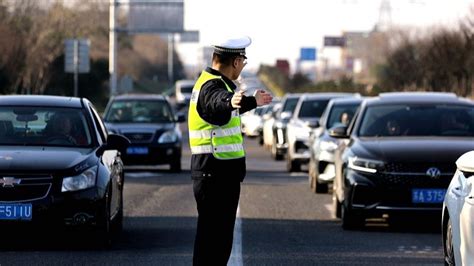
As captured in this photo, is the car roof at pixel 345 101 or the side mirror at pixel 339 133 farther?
the car roof at pixel 345 101

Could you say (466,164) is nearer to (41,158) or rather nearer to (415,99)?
(41,158)

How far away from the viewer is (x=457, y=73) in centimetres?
5178

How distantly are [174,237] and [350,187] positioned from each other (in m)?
2.10

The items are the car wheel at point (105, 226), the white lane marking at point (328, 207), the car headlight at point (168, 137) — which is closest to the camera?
the car wheel at point (105, 226)

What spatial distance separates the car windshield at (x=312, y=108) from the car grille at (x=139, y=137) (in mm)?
3670

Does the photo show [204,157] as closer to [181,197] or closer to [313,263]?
[313,263]

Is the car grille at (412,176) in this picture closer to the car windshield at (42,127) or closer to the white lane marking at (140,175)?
the car windshield at (42,127)

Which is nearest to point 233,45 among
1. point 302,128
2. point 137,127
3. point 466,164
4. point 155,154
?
point 466,164

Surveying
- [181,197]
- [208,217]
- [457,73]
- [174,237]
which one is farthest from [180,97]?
[208,217]

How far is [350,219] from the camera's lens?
48.6 ft

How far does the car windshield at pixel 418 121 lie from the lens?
1611 cm

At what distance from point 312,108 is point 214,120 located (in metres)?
19.9

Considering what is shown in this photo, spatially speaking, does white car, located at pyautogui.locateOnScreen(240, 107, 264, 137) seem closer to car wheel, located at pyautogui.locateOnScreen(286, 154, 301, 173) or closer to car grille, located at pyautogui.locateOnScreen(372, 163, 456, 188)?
car wheel, located at pyautogui.locateOnScreen(286, 154, 301, 173)

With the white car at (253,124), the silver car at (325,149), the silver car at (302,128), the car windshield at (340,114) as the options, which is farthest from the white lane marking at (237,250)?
the white car at (253,124)
